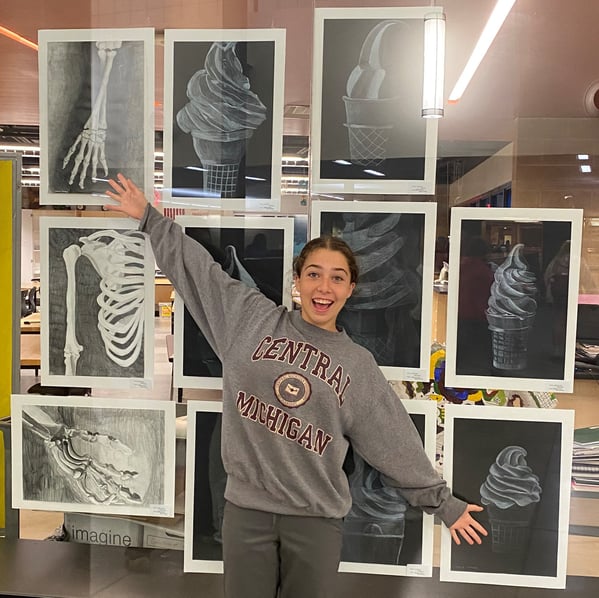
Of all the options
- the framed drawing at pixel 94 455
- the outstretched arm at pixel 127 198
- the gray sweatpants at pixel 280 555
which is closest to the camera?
the gray sweatpants at pixel 280 555

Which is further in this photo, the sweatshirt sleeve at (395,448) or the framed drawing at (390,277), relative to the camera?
the framed drawing at (390,277)

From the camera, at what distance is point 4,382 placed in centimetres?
186

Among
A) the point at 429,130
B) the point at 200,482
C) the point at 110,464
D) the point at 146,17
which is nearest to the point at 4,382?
the point at 110,464

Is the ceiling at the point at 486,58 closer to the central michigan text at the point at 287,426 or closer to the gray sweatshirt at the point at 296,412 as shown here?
the gray sweatshirt at the point at 296,412

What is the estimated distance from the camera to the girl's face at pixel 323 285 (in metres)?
1.46

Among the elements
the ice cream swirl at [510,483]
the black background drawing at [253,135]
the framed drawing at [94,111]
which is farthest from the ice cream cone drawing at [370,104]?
the ice cream swirl at [510,483]

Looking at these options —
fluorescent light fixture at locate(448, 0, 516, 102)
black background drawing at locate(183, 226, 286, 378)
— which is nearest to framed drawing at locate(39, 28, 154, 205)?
black background drawing at locate(183, 226, 286, 378)

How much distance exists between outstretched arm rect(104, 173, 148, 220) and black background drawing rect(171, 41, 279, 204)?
3.9 inches

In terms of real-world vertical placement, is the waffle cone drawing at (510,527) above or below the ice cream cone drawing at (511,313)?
below

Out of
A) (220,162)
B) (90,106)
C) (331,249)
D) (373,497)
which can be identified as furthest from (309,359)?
(90,106)

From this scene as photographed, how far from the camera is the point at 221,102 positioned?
1683mm

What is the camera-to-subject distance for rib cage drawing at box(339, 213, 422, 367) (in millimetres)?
1649

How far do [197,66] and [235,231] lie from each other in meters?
0.45

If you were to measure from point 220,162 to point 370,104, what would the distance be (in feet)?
1.39
